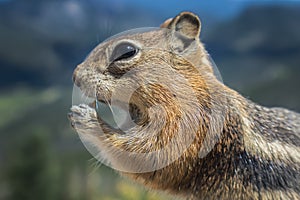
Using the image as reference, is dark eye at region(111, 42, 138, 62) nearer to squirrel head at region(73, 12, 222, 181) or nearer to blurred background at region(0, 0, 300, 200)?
squirrel head at region(73, 12, 222, 181)

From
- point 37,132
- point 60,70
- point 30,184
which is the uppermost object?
point 60,70

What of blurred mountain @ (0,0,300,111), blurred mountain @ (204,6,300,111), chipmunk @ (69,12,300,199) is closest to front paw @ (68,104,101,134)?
chipmunk @ (69,12,300,199)

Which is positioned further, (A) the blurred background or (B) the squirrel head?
(A) the blurred background

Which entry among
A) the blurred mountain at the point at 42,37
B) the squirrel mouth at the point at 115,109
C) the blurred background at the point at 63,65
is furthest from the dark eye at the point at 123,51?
the blurred mountain at the point at 42,37

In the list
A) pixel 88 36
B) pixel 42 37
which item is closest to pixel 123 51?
pixel 88 36

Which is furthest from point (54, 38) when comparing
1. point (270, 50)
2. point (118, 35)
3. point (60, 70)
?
point (118, 35)

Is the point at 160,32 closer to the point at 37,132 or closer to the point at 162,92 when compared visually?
the point at 162,92

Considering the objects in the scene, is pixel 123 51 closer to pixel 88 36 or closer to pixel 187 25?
pixel 187 25
